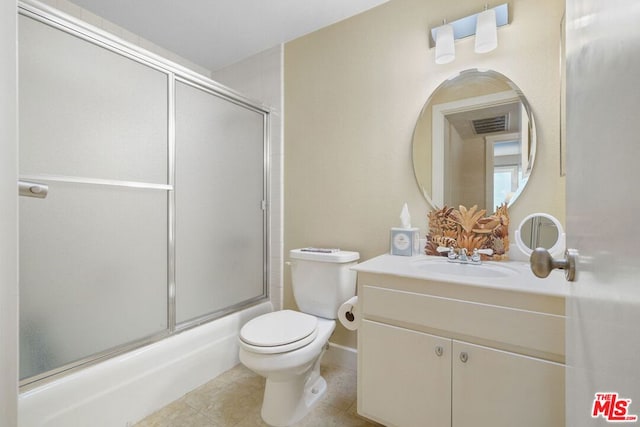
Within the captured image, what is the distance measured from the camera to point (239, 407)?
1.52m

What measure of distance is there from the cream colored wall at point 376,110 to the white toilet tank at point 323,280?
0.69 ft

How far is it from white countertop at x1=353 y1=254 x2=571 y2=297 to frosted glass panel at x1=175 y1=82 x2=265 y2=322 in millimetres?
1021

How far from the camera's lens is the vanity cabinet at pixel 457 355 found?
3.10 feet

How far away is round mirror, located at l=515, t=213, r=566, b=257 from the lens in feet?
4.28

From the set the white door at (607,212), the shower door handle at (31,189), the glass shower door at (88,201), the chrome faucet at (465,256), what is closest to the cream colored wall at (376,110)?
the chrome faucet at (465,256)

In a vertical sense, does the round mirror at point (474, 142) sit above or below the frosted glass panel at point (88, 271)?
above

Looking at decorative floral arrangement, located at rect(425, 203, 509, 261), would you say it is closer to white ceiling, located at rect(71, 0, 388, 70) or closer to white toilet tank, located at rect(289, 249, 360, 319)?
white toilet tank, located at rect(289, 249, 360, 319)

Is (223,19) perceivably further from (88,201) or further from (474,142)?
(474,142)

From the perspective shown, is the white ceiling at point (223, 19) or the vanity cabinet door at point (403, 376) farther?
the white ceiling at point (223, 19)

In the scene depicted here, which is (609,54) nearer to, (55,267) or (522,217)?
(522,217)

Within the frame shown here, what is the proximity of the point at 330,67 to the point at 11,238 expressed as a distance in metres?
1.95

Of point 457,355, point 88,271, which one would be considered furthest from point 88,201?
point 457,355

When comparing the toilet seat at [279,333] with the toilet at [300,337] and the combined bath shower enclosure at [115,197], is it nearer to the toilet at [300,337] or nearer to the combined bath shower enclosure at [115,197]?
the toilet at [300,337]

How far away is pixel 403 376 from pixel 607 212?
42.6 inches
